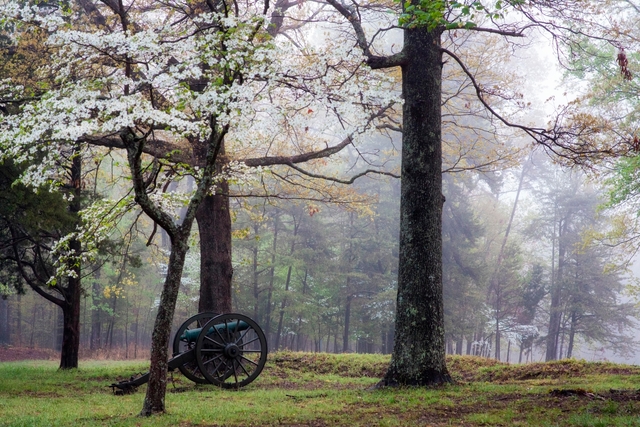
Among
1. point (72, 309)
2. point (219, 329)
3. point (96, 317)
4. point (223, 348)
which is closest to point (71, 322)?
point (72, 309)

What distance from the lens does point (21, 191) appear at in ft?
28.1

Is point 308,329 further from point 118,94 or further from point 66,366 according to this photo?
point 118,94

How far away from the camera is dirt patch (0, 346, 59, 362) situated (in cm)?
2387

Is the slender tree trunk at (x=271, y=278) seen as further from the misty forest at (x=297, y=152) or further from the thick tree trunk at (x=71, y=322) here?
the thick tree trunk at (x=71, y=322)

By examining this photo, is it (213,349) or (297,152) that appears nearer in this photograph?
(213,349)

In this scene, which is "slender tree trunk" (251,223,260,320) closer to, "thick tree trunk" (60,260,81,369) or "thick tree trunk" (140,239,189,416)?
"thick tree trunk" (60,260,81,369)

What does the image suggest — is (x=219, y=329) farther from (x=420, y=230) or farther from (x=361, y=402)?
(x=420, y=230)

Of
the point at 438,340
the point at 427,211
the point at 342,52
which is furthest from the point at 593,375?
the point at 342,52

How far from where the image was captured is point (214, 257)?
1073 cm

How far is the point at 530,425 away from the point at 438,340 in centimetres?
273

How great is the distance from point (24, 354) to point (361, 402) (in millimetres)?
24217

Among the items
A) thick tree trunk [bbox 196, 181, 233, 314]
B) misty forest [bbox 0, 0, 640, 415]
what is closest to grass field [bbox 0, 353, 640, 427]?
misty forest [bbox 0, 0, 640, 415]

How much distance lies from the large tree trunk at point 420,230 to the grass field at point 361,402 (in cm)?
45

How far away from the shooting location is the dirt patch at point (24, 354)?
2387cm
